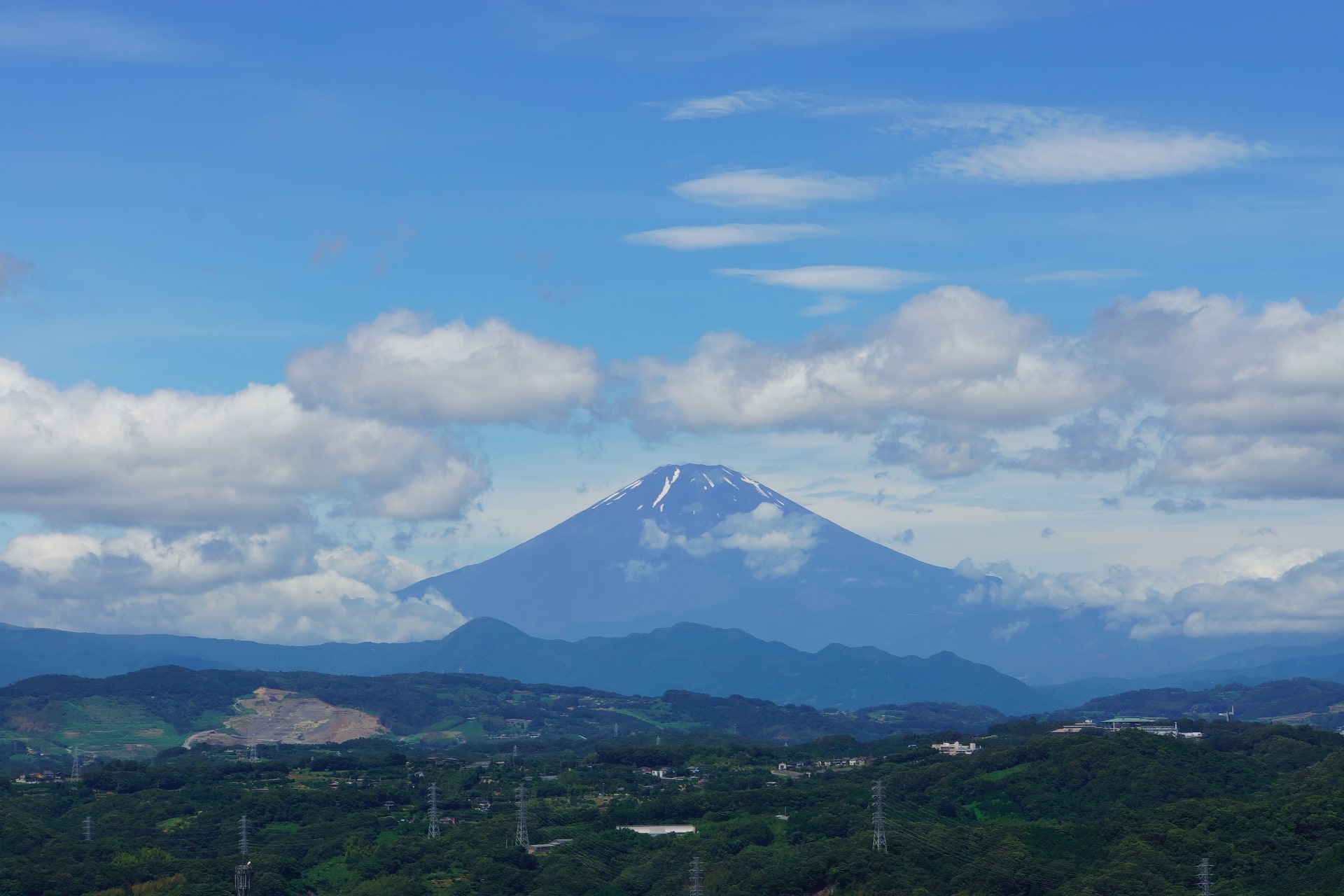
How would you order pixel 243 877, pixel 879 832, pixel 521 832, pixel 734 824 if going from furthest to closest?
1. pixel 734 824
2. pixel 521 832
3. pixel 243 877
4. pixel 879 832

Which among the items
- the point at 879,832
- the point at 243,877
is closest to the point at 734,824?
the point at 879,832

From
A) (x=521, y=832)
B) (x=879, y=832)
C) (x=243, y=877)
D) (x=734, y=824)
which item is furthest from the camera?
(x=734, y=824)

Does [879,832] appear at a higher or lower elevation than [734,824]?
higher

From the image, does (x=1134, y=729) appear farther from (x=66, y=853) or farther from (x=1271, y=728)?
(x=66, y=853)

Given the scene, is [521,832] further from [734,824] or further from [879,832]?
[879,832]

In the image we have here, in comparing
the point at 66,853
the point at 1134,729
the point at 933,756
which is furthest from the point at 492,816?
the point at 1134,729

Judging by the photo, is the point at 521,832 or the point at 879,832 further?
the point at 521,832

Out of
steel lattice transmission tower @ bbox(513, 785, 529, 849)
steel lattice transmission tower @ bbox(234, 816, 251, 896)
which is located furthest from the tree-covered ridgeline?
steel lattice transmission tower @ bbox(513, 785, 529, 849)

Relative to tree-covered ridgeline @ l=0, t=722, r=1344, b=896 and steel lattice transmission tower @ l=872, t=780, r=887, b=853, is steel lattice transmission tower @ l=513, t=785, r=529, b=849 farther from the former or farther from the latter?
steel lattice transmission tower @ l=872, t=780, r=887, b=853
